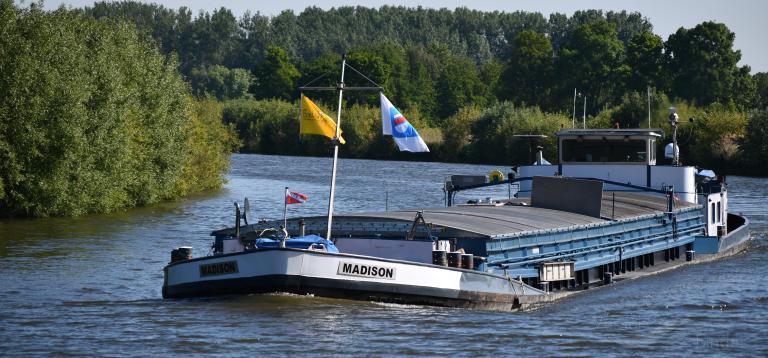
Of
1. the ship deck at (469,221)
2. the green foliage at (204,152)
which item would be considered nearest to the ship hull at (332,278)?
the ship deck at (469,221)

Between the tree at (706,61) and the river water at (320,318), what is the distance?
74.6 metres

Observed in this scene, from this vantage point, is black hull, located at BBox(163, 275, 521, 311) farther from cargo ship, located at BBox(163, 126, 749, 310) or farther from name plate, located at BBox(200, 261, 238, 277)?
name plate, located at BBox(200, 261, 238, 277)

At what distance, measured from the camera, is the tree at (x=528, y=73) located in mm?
134250

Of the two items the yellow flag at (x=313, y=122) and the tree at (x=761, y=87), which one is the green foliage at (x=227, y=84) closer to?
the tree at (x=761, y=87)

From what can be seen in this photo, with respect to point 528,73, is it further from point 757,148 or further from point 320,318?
point 320,318

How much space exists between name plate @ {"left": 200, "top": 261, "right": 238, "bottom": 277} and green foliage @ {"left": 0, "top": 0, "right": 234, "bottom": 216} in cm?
2079

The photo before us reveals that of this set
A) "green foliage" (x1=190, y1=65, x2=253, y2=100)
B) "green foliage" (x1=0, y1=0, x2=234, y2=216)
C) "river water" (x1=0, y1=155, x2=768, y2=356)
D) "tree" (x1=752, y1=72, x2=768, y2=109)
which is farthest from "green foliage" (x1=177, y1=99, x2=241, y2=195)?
"green foliage" (x1=190, y1=65, x2=253, y2=100)

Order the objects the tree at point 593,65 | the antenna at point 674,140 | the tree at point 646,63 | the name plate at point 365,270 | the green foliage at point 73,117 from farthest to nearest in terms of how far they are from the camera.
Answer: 1. the tree at point 593,65
2. the tree at point 646,63
3. the green foliage at point 73,117
4. the antenna at point 674,140
5. the name plate at point 365,270

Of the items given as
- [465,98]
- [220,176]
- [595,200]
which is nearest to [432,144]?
[220,176]

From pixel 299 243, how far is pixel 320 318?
154 centimetres

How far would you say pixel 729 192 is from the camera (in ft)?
212

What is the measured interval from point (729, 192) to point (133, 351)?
4923 cm

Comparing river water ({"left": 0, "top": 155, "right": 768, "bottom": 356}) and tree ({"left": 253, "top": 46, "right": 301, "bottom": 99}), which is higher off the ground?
tree ({"left": 253, "top": 46, "right": 301, "bottom": 99})

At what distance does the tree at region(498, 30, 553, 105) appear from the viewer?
134 m
